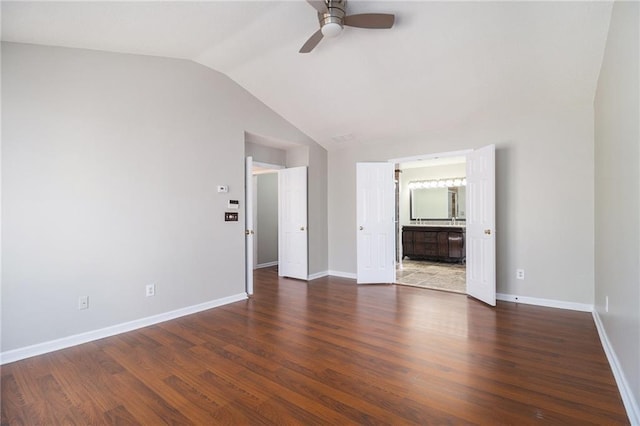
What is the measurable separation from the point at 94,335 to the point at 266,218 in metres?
Answer: 4.30

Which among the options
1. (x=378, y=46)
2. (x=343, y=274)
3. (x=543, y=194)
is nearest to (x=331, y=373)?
(x=378, y=46)

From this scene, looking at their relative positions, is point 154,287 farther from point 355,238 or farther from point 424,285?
point 424,285

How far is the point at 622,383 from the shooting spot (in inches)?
79.1

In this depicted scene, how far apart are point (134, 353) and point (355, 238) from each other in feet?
12.5

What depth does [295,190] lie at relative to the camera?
5.72 meters

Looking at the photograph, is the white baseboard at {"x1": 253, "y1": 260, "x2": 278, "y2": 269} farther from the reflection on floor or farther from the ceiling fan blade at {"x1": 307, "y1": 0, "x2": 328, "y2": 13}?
the ceiling fan blade at {"x1": 307, "y1": 0, "x2": 328, "y2": 13}

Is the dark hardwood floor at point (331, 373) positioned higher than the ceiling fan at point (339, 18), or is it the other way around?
the ceiling fan at point (339, 18)

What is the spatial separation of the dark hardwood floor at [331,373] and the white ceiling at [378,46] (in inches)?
104

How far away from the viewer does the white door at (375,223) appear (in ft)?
17.3

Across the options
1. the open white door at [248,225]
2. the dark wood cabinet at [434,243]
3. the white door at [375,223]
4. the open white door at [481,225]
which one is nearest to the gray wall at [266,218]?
the open white door at [248,225]

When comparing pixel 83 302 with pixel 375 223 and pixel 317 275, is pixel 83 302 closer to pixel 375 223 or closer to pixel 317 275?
pixel 317 275

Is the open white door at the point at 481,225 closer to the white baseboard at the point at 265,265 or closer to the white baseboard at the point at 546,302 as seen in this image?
the white baseboard at the point at 546,302

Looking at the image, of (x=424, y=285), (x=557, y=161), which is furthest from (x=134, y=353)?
(x=557, y=161)

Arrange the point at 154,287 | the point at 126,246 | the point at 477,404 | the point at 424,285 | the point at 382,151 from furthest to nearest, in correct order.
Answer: the point at 382,151 → the point at 424,285 → the point at 154,287 → the point at 126,246 → the point at 477,404
